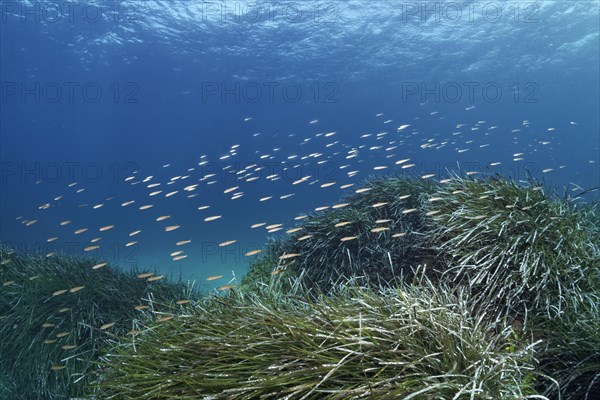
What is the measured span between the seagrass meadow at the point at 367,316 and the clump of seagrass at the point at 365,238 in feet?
0.08

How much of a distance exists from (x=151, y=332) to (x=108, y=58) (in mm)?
31837

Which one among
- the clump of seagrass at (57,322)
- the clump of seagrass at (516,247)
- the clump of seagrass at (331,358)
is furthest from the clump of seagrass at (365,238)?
the clump of seagrass at (331,358)

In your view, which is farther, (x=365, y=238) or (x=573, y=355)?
(x=365, y=238)

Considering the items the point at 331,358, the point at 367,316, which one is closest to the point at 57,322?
the point at 367,316

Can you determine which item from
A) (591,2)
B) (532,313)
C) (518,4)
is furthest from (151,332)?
(591,2)

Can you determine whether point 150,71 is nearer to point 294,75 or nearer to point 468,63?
point 294,75

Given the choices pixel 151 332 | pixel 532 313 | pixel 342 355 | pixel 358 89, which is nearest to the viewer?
pixel 342 355

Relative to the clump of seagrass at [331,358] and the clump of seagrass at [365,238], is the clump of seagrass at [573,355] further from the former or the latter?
the clump of seagrass at [365,238]

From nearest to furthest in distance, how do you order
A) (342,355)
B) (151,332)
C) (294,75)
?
(342,355) < (151,332) < (294,75)

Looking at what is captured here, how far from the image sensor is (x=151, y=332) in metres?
3.43

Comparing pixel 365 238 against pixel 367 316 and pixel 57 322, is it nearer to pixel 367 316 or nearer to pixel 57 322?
pixel 367 316

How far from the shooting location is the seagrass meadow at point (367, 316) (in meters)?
2.43

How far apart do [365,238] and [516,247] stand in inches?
91.6

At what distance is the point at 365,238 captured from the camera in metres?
6.16
